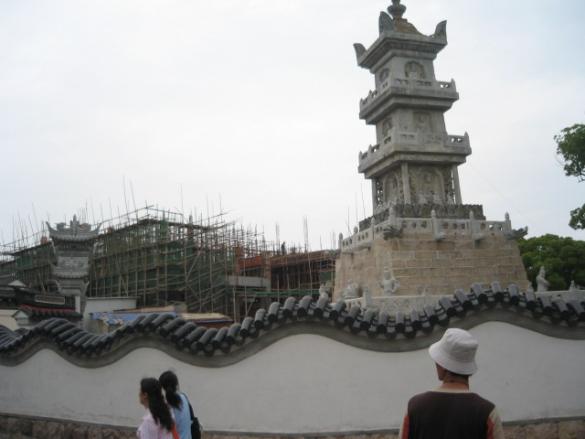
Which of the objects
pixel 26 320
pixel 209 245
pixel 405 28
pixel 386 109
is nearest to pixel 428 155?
pixel 386 109

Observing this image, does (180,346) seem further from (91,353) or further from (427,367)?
(427,367)

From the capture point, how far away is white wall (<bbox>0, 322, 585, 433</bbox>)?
6.19m

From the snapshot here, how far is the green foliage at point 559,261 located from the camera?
2773cm

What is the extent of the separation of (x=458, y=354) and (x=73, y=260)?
46.4 ft

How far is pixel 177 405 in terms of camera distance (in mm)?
4605

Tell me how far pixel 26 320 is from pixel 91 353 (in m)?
3.66

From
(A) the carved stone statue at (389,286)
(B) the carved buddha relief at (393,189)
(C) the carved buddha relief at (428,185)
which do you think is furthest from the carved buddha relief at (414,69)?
(A) the carved stone statue at (389,286)

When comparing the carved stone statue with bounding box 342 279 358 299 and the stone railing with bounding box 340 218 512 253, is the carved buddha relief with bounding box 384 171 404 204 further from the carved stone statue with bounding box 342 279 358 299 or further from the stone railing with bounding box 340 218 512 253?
the carved stone statue with bounding box 342 279 358 299

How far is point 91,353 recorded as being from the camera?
24.4 ft

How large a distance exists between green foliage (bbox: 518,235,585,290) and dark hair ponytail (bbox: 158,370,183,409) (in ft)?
87.1

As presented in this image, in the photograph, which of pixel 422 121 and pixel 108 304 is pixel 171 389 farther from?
pixel 108 304

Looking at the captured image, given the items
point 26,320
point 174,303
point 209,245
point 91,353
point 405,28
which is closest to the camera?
point 91,353

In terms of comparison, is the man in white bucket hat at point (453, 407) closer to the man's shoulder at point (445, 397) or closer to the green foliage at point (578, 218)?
the man's shoulder at point (445, 397)

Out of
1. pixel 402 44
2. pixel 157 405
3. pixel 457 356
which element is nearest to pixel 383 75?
pixel 402 44
